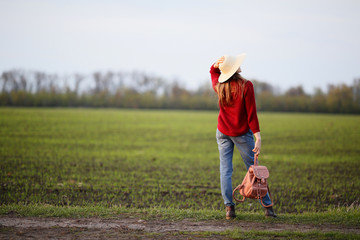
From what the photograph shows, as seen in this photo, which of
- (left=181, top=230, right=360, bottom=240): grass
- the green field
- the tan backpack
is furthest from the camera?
the green field

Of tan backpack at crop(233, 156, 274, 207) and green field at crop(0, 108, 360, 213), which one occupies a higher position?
tan backpack at crop(233, 156, 274, 207)

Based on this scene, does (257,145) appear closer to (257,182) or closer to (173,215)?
(257,182)

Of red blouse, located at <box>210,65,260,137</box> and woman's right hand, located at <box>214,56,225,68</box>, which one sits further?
woman's right hand, located at <box>214,56,225,68</box>

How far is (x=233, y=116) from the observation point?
5.80 m

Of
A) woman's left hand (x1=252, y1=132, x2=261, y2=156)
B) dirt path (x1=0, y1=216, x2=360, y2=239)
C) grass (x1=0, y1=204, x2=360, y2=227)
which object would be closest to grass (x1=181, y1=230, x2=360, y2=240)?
dirt path (x1=0, y1=216, x2=360, y2=239)

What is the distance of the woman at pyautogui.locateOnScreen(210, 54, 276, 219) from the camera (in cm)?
567

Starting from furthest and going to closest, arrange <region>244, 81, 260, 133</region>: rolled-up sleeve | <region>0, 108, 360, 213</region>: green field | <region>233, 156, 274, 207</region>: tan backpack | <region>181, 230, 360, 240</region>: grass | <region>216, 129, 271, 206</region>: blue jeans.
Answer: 1. <region>0, 108, 360, 213</region>: green field
2. <region>216, 129, 271, 206</region>: blue jeans
3. <region>233, 156, 274, 207</region>: tan backpack
4. <region>244, 81, 260, 133</region>: rolled-up sleeve
5. <region>181, 230, 360, 240</region>: grass

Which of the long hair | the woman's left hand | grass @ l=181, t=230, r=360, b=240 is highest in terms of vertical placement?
the long hair

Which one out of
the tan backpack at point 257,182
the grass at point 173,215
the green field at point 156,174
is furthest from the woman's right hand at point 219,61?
the green field at point 156,174

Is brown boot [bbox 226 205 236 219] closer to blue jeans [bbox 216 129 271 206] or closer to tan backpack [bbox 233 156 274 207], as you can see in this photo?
blue jeans [bbox 216 129 271 206]

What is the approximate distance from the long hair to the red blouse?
5 centimetres

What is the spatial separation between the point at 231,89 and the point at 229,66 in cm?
34

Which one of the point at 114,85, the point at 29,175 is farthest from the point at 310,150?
the point at 114,85

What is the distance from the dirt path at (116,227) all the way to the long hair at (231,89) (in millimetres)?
1786
